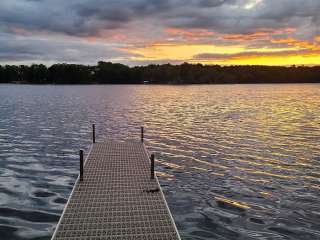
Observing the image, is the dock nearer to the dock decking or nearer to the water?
the dock decking

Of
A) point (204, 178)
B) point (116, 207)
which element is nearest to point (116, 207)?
point (116, 207)

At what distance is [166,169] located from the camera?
63.7 ft

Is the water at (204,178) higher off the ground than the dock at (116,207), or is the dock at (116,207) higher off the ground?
the dock at (116,207)

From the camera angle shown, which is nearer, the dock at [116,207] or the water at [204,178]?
the dock at [116,207]

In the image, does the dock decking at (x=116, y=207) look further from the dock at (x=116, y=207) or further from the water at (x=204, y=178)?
the water at (x=204, y=178)

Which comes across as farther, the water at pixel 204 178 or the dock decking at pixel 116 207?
the water at pixel 204 178

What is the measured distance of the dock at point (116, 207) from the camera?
398 inches

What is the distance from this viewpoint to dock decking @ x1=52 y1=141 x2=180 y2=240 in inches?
398

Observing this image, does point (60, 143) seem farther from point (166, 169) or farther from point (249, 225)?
point (249, 225)

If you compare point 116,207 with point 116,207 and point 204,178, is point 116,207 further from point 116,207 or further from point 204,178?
point 204,178

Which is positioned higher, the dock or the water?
the dock

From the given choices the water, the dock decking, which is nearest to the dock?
the dock decking

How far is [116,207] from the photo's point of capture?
12148 mm

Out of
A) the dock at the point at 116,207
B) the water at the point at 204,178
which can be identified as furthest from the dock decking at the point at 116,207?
the water at the point at 204,178
